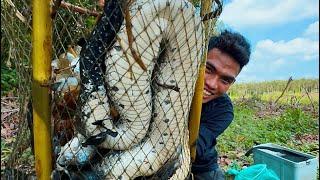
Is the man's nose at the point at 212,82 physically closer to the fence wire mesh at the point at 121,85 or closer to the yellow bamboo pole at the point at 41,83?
the fence wire mesh at the point at 121,85

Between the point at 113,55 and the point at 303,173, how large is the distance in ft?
6.48

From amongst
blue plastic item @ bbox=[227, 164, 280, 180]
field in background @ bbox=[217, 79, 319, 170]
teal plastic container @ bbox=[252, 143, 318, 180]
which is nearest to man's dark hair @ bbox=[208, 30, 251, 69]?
blue plastic item @ bbox=[227, 164, 280, 180]

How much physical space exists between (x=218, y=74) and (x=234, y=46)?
0.15 meters

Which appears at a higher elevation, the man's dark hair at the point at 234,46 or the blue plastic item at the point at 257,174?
the man's dark hair at the point at 234,46

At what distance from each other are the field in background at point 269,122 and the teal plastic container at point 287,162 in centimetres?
44

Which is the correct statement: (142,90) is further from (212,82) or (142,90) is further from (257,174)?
(257,174)

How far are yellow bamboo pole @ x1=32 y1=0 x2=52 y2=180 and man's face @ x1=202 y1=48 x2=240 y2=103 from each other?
2.28ft

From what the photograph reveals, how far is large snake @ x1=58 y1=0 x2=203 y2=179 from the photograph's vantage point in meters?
1.11

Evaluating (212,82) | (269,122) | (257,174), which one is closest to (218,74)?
(212,82)

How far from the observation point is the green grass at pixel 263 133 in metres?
4.55

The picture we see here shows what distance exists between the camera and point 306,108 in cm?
776

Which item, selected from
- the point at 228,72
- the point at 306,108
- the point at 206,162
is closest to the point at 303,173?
the point at 206,162

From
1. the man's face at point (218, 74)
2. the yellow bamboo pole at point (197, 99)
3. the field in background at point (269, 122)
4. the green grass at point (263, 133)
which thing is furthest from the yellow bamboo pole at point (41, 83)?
the green grass at point (263, 133)

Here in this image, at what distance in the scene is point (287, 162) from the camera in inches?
109
